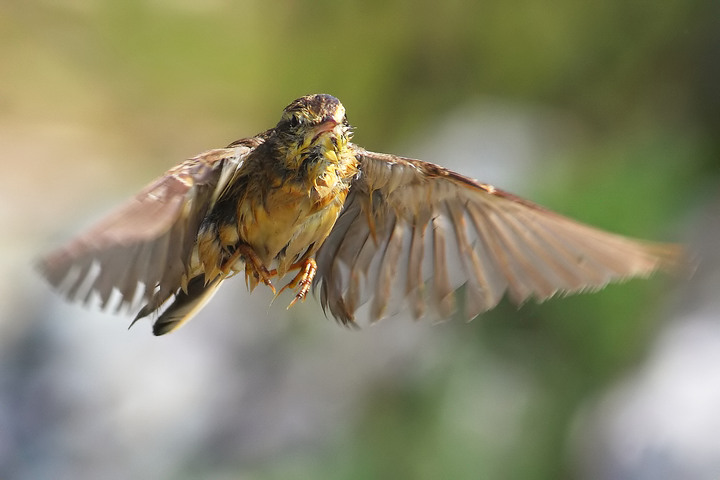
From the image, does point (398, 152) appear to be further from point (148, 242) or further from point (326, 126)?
point (148, 242)

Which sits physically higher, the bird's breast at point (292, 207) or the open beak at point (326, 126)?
the open beak at point (326, 126)

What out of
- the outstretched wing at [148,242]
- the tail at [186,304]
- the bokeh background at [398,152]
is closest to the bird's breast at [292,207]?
the outstretched wing at [148,242]

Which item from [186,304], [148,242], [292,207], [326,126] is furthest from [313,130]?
[186,304]

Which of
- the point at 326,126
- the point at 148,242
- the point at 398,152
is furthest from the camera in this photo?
the point at 398,152

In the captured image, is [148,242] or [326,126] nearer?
[148,242]

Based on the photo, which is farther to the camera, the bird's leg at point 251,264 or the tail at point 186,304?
the tail at point 186,304

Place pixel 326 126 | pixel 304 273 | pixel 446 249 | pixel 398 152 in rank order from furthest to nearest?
pixel 398 152, pixel 446 249, pixel 304 273, pixel 326 126

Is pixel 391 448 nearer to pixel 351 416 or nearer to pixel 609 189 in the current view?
pixel 351 416

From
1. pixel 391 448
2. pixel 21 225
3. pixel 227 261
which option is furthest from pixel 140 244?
pixel 21 225

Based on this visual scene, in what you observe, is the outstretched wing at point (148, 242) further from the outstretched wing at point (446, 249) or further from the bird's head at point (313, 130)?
the outstretched wing at point (446, 249)
